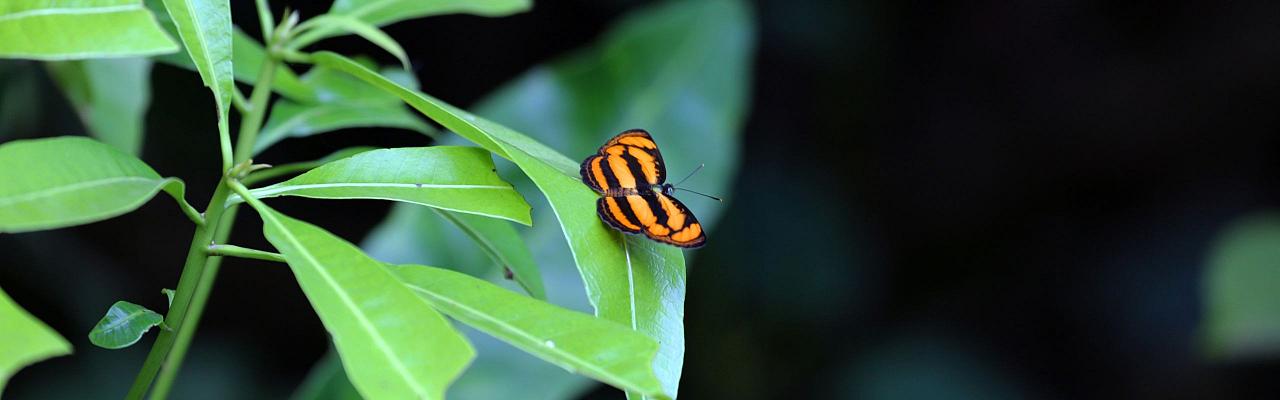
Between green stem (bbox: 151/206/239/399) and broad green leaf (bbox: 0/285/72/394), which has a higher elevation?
broad green leaf (bbox: 0/285/72/394)

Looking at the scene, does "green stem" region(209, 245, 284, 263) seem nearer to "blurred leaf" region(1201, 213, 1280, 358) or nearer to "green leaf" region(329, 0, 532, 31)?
"green leaf" region(329, 0, 532, 31)

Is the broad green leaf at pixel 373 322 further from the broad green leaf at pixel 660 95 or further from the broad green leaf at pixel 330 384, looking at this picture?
the broad green leaf at pixel 660 95

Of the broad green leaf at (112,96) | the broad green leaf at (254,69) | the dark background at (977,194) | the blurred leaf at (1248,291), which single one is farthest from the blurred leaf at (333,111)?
the blurred leaf at (1248,291)

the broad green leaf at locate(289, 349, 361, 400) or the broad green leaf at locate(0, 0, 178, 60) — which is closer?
the broad green leaf at locate(0, 0, 178, 60)

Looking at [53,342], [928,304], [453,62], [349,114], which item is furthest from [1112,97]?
[53,342]

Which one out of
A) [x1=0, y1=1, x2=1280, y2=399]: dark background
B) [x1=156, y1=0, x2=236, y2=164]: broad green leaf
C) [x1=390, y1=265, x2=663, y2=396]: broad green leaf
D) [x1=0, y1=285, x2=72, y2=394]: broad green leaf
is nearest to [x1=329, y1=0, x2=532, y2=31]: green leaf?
[x1=156, y1=0, x2=236, y2=164]: broad green leaf

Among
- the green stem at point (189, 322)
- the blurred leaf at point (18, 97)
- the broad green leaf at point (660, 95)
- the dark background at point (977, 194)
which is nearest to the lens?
the green stem at point (189, 322)

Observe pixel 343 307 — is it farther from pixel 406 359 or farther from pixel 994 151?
pixel 994 151
